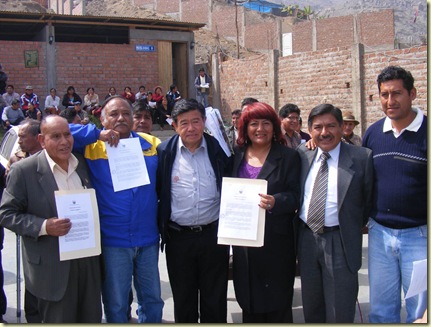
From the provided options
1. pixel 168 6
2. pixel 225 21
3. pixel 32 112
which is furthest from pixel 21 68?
pixel 168 6

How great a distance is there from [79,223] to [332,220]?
69.0 inches

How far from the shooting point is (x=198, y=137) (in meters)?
3.67

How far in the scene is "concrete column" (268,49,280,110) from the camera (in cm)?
1811

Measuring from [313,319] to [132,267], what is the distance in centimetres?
141

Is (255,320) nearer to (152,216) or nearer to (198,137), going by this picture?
(152,216)

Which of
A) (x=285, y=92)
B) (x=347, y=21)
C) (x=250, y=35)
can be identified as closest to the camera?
(x=285, y=92)

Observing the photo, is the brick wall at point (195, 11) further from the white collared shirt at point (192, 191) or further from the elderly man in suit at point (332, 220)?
the elderly man in suit at point (332, 220)

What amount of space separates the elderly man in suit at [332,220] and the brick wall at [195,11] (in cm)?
4107

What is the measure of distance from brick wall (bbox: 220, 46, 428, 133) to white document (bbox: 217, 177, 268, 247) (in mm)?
9249

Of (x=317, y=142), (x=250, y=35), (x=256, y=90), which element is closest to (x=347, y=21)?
(x=250, y=35)

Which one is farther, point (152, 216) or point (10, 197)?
point (152, 216)

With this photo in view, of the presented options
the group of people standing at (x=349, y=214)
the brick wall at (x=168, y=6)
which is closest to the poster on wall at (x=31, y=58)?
the group of people standing at (x=349, y=214)

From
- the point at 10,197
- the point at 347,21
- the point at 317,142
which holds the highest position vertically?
the point at 347,21

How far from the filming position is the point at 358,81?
14.5m
